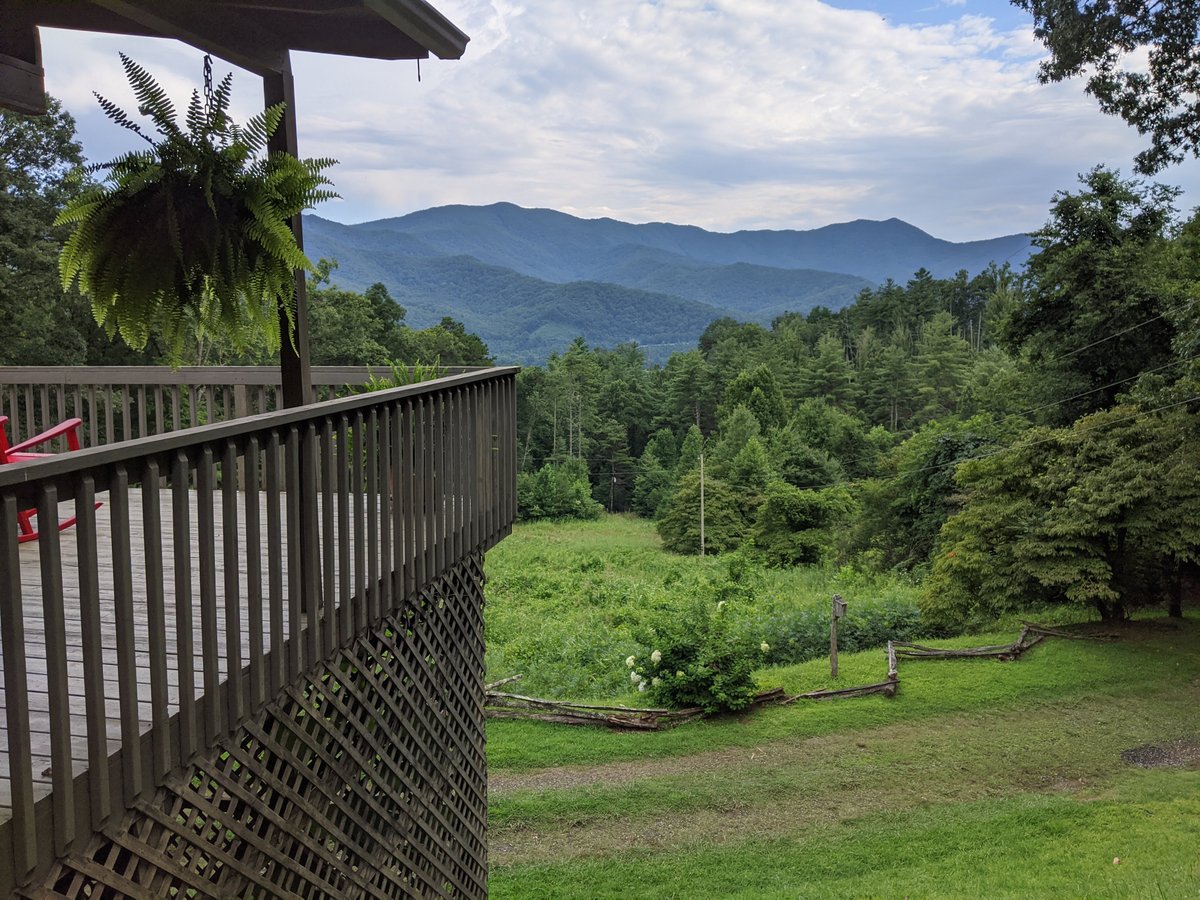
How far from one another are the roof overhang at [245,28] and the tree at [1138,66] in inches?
457

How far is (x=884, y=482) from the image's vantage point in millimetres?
27656

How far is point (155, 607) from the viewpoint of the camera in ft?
7.28

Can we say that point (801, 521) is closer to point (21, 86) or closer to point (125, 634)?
point (21, 86)

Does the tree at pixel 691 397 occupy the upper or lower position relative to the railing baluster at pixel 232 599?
lower

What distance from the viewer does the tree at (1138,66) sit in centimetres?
1268

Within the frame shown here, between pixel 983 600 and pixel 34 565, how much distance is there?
16863 mm

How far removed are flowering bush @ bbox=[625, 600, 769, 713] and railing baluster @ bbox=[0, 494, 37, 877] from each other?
41.5ft

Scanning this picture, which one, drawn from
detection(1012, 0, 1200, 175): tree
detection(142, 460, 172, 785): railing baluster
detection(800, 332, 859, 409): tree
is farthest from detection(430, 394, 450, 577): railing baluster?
detection(800, 332, 859, 409): tree

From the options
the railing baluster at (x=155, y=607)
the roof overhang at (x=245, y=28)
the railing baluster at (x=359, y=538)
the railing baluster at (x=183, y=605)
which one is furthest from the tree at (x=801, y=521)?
the railing baluster at (x=155, y=607)

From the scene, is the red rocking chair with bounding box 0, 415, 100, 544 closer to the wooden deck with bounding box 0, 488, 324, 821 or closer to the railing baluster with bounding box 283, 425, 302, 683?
the wooden deck with bounding box 0, 488, 324, 821

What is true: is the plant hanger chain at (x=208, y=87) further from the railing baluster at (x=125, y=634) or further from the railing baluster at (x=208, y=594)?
the railing baluster at (x=125, y=634)

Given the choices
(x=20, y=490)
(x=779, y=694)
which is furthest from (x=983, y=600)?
(x=20, y=490)

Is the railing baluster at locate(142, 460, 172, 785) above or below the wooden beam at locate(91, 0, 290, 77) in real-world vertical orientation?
below

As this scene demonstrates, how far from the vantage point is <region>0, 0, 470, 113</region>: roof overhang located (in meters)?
3.56
